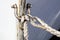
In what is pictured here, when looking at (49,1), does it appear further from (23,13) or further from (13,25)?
(23,13)

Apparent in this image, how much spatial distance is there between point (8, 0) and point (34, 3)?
0.21 m

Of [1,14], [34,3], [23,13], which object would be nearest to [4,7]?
[1,14]

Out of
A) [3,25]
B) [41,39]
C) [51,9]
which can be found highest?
[51,9]

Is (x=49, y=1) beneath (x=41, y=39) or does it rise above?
above

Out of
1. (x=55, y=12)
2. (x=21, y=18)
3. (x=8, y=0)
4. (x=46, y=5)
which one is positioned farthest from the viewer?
(x=55, y=12)

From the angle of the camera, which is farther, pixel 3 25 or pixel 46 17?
pixel 46 17

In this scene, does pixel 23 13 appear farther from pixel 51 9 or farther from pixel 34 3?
pixel 51 9

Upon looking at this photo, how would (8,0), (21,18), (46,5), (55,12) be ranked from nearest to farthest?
(21,18), (8,0), (46,5), (55,12)

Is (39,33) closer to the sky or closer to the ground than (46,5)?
closer to the ground

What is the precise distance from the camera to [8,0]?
1.21m

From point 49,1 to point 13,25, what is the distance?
16.4 inches

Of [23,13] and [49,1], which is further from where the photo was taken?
[49,1]

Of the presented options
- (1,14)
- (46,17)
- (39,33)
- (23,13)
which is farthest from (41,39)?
(23,13)

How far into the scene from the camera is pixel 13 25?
1.26 metres
